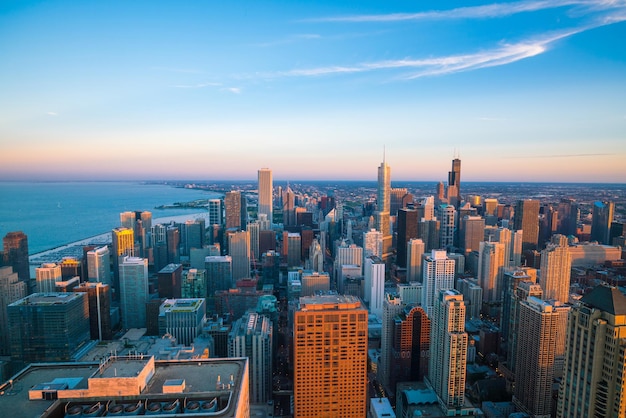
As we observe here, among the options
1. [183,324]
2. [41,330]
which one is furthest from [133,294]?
[41,330]

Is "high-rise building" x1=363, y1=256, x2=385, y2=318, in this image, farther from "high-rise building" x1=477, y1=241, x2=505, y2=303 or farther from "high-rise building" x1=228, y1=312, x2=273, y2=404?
"high-rise building" x1=228, y1=312, x2=273, y2=404

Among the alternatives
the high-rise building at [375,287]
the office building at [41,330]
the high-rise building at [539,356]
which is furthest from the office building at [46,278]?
the high-rise building at [539,356]

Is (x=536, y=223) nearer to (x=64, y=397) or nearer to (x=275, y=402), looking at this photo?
(x=275, y=402)

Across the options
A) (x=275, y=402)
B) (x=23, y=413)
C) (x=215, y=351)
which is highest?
(x=23, y=413)

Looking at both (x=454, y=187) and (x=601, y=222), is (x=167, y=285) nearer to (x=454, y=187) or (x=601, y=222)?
(x=601, y=222)

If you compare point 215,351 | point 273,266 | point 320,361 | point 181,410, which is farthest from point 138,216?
point 181,410

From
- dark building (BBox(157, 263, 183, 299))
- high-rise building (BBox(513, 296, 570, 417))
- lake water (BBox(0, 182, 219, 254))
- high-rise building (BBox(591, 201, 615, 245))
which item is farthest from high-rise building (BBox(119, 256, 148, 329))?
high-rise building (BBox(591, 201, 615, 245))
